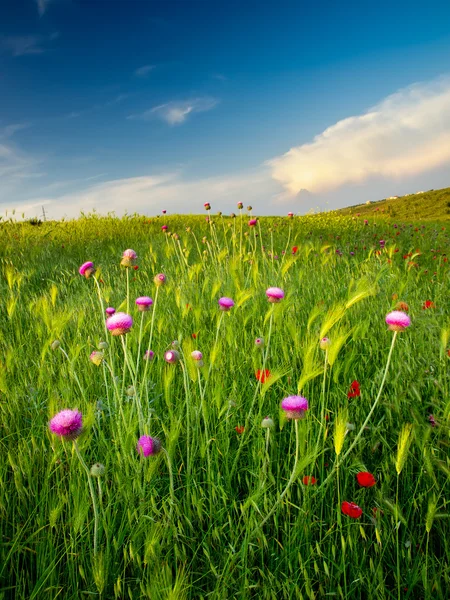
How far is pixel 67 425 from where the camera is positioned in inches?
37.0

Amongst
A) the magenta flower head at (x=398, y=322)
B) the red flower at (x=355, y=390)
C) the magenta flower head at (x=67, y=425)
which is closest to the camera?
the magenta flower head at (x=67, y=425)

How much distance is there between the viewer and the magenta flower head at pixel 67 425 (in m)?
0.93

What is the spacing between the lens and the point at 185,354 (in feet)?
4.06

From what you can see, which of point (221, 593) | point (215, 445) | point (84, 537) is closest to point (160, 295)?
point (215, 445)

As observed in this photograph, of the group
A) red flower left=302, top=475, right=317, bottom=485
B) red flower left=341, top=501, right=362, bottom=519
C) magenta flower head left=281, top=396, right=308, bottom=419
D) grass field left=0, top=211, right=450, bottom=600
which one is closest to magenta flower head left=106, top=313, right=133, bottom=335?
grass field left=0, top=211, right=450, bottom=600

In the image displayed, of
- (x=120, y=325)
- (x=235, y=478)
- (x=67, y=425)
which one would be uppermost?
(x=120, y=325)

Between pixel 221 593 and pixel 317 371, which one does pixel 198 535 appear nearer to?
pixel 221 593

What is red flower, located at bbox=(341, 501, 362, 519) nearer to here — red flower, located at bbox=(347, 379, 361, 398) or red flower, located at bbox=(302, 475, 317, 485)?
red flower, located at bbox=(302, 475, 317, 485)

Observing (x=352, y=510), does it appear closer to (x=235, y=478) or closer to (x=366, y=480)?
(x=366, y=480)

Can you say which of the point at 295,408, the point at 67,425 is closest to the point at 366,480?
the point at 295,408

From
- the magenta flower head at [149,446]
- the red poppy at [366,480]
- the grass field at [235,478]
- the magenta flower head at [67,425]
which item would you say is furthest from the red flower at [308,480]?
the magenta flower head at [67,425]

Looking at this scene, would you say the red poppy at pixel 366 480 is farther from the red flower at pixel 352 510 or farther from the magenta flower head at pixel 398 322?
the magenta flower head at pixel 398 322

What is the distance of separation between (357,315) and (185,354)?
155 cm

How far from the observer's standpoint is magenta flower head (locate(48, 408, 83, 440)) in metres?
0.93
